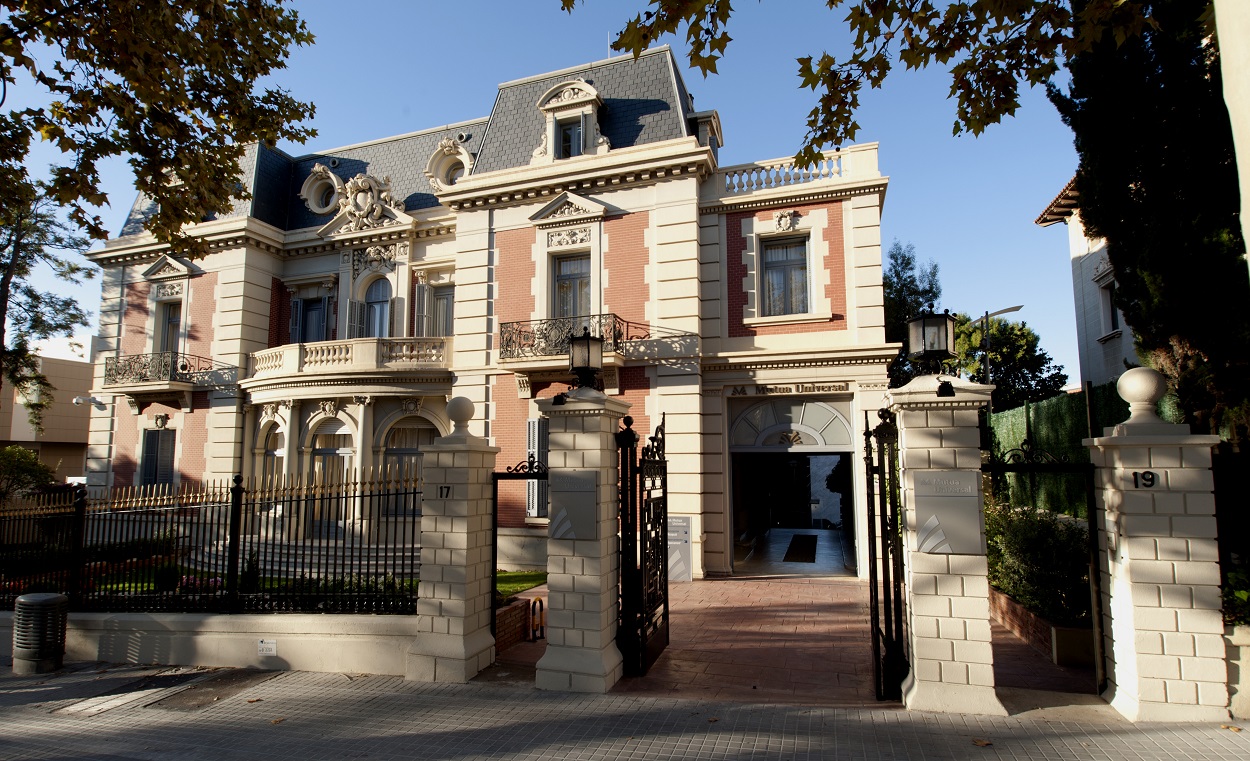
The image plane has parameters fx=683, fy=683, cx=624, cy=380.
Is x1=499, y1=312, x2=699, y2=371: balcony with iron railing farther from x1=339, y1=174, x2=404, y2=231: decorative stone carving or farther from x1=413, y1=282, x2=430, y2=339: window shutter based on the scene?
x1=339, y1=174, x2=404, y2=231: decorative stone carving

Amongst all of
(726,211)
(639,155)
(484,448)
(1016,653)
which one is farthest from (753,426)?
(484,448)

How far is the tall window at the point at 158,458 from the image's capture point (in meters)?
19.7

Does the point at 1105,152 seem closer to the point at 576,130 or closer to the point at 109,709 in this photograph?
the point at 576,130

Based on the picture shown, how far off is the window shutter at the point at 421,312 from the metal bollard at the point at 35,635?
10.9 m

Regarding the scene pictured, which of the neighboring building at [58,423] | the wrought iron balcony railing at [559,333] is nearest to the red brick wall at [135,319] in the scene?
the wrought iron balcony railing at [559,333]

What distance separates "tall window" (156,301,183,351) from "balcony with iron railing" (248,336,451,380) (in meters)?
5.21

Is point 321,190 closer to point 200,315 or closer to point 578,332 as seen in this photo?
point 200,315

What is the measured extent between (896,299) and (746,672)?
21.1 m

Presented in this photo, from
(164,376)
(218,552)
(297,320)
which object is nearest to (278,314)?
(297,320)

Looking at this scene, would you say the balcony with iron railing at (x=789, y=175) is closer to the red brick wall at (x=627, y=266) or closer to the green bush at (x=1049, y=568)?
the red brick wall at (x=627, y=266)

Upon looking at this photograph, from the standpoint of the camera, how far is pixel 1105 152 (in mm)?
8727

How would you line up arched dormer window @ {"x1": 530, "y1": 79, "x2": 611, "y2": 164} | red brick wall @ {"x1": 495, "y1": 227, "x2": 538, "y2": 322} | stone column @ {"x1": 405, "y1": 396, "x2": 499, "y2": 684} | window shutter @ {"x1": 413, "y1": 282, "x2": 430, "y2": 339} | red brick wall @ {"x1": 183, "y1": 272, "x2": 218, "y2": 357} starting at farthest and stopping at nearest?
red brick wall @ {"x1": 183, "y1": 272, "x2": 218, "y2": 357}, window shutter @ {"x1": 413, "y1": 282, "x2": 430, "y2": 339}, arched dormer window @ {"x1": 530, "y1": 79, "x2": 611, "y2": 164}, red brick wall @ {"x1": 495, "y1": 227, "x2": 538, "y2": 322}, stone column @ {"x1": 405, "y1": 396, "x2": 499, "y2": 684}

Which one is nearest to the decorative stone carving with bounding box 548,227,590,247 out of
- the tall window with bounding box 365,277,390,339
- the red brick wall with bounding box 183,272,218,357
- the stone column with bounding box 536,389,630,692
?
the tall window with bounding box 365,277,390,339

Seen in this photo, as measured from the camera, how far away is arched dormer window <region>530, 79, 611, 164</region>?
54.7ft
